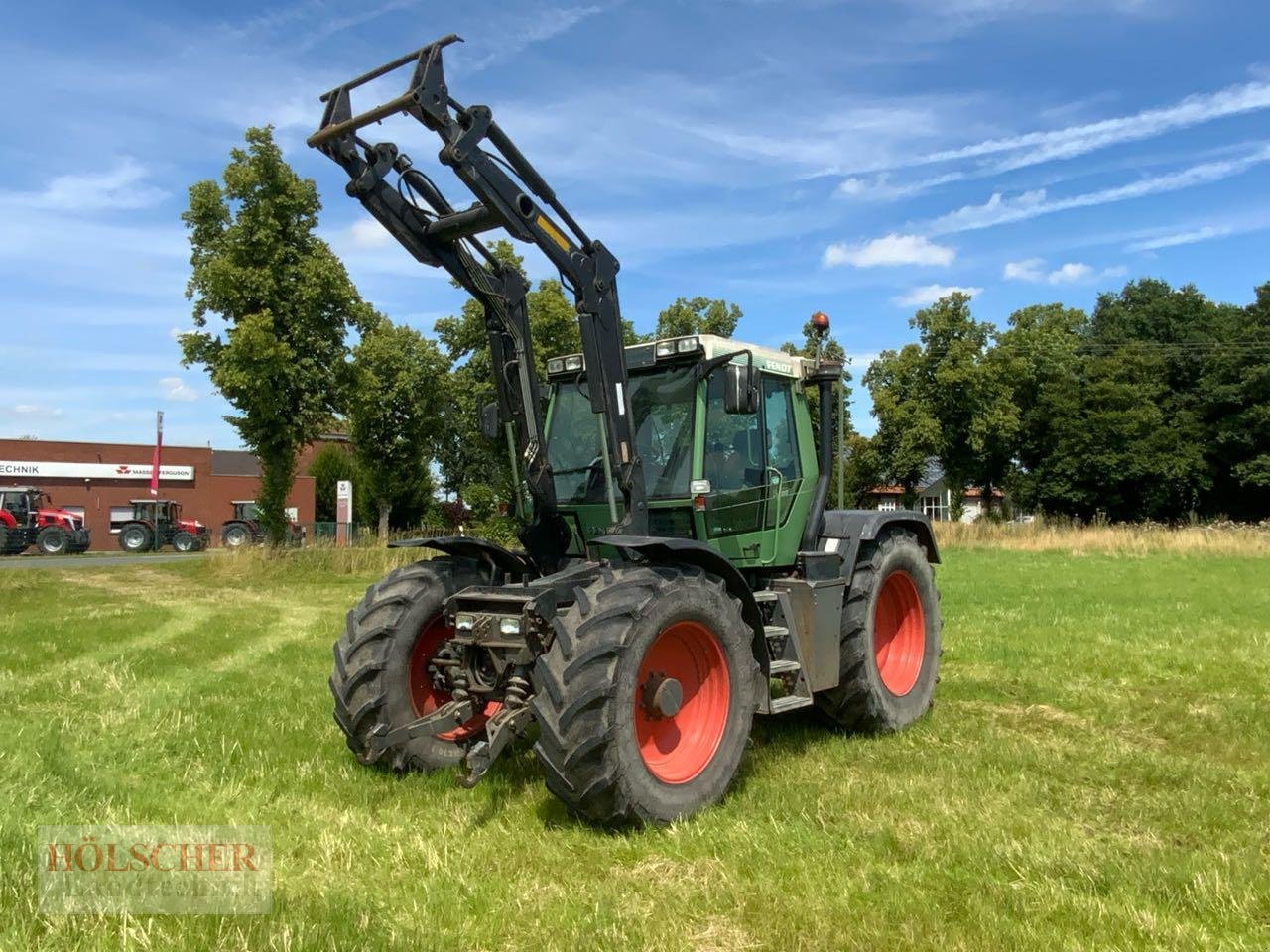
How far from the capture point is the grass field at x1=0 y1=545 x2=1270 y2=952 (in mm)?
3551

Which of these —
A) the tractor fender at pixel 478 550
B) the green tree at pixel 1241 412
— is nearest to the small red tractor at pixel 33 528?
the tractor fender at pixel 478 550

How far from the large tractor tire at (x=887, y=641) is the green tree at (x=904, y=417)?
125ft

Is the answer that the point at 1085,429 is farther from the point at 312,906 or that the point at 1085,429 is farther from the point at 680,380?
the point at 312,906

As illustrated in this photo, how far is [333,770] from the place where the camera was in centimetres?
553

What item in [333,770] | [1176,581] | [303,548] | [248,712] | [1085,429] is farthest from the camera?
[1085,429]

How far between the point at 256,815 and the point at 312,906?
4.44ft

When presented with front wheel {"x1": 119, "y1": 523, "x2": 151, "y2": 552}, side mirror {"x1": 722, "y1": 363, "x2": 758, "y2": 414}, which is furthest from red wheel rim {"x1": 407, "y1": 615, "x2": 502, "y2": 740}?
front wheel {"x1": 119, "y1": 523, "x2": 151, "y2": 552}

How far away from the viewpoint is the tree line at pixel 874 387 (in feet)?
72.2

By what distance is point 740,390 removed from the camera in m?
5.57

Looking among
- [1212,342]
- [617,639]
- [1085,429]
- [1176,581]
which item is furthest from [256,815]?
[1212,342]

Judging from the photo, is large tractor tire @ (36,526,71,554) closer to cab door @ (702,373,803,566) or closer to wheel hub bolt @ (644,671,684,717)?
cab door @ (702,373,803,566)

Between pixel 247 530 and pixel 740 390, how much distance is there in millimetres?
34371

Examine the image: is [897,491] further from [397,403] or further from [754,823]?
[754,823]

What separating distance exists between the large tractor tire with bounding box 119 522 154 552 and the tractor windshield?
3720 centimetres
